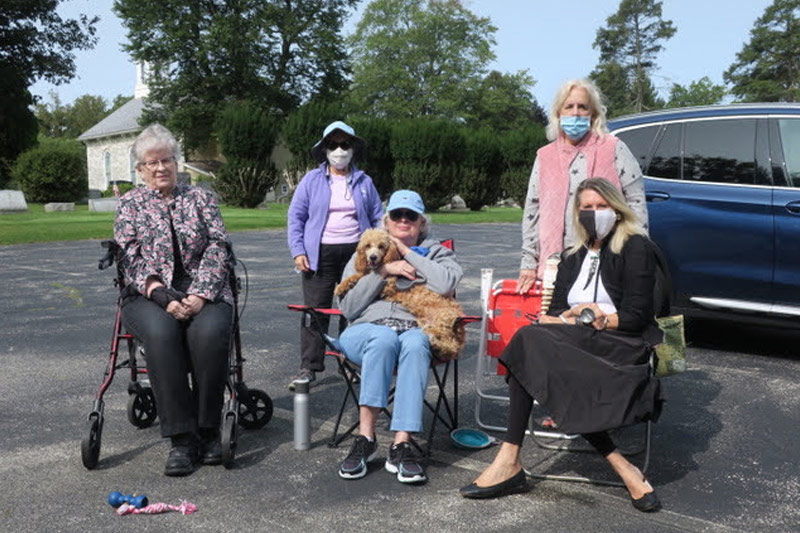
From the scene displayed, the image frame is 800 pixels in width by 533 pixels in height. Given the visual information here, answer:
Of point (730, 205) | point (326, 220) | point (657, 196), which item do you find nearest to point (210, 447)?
point (326, 220)

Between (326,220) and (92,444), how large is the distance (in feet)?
7.89

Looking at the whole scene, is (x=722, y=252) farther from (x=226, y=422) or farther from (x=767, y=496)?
(x=226, y=422)

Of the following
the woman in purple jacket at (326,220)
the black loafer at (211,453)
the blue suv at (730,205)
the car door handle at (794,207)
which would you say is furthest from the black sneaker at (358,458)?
the car door handle at (794,207)

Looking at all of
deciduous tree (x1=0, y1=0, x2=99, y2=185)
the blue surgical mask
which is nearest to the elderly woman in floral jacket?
the blue surgical mask

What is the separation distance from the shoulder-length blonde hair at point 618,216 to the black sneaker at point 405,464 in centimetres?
136

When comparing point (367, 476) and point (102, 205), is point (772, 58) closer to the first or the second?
point (102, 205)

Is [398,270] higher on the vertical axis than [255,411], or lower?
higher

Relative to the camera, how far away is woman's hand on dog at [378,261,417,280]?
15.1 ft

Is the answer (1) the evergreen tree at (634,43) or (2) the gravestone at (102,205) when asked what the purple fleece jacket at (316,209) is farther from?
(1) the evergreen tree at (634,43)

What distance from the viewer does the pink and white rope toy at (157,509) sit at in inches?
142

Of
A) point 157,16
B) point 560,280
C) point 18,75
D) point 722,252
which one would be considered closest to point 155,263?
point 560,280

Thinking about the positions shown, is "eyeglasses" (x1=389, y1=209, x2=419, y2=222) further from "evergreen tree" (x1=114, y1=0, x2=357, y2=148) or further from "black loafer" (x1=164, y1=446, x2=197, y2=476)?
"evergreen tree" (x1=114, y1=0, x2=357, y2=148)

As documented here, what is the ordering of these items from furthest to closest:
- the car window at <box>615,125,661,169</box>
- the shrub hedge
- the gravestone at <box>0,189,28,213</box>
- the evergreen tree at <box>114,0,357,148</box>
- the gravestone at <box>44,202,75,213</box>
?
the evergreen tree at <box>114,0,357,148</box> → the shrub hedge → the gravestone at <box>44,202,75,213</box> → the gravestone at <box>0,189,28,213</box> → the car window at <box>615,125,661,169</box>

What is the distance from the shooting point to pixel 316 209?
5.95m
